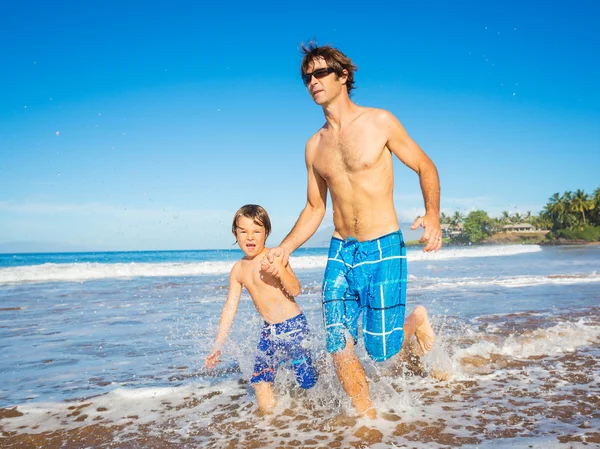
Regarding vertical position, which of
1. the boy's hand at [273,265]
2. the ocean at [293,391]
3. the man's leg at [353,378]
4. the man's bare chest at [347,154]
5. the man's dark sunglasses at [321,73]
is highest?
the man's dark sunglasses at [321,73]

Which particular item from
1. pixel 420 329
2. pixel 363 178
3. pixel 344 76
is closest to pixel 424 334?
pixel 420 329

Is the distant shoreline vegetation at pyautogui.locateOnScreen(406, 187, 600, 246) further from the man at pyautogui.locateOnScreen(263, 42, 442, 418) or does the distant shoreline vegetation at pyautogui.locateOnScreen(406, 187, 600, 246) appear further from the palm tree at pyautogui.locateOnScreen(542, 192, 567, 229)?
the man at pyautogui.locateOnScreen(263, 42, 442, 418)

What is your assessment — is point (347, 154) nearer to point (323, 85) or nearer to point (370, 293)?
point (323, 85)

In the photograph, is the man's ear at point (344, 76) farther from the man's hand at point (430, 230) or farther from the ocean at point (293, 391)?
the ocean at point (293, 391)

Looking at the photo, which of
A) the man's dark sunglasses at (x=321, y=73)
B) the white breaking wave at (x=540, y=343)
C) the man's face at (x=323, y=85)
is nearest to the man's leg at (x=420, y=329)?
the white breaking wave at (x=540, y=343)

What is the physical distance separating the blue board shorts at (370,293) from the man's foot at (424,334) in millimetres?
831

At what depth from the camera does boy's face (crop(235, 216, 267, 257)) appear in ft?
12.8

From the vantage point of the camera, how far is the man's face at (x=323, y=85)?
348 centimetres

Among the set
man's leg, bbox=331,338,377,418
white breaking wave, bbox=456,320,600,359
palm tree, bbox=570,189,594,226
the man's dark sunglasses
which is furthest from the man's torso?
palm tree, bbox=570,189,594,226

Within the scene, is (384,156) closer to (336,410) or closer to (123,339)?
(336,410)

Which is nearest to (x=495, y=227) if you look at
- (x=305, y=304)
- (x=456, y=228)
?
(x=456, y=228)

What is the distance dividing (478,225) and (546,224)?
14.8 metres

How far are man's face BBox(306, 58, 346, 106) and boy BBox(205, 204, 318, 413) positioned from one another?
1043 millimetres

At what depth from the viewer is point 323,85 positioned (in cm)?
350
